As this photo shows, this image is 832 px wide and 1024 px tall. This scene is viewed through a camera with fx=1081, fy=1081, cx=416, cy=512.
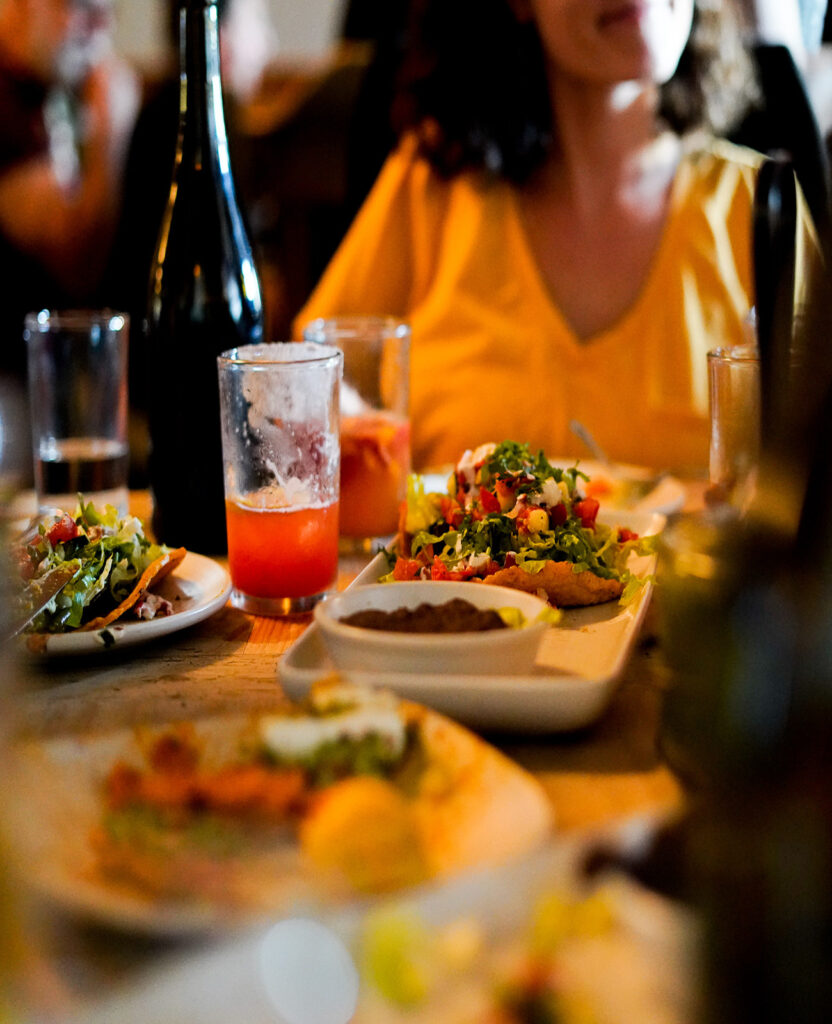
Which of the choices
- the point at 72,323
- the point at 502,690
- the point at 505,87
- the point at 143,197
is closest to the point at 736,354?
the point at 502,690

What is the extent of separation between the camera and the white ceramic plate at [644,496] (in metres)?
1.54

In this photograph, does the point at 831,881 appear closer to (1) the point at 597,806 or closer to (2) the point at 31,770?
(1) the point at 597,806

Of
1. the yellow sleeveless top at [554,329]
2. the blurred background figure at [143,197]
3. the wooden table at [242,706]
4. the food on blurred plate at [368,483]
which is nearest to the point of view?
the wooden table at [242,706]

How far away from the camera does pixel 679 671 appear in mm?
769

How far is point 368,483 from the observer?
4.89 feet

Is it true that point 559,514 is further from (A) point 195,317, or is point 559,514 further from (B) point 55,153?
(B) point 55,153

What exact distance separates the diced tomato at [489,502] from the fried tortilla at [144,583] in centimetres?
35

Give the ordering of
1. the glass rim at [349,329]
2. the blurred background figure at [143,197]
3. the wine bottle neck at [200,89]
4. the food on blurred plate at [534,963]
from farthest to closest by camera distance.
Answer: the blurred background figure at [143,197]
the glass rim at [349,329]
the wine bottle neck at [200,89]
the food on blurred plate at [534,963]

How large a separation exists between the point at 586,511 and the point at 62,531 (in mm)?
598

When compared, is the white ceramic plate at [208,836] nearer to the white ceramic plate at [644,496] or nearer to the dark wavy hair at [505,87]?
the white ceramic plate at [644,496]

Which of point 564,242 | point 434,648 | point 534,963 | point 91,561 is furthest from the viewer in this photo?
point 564,242

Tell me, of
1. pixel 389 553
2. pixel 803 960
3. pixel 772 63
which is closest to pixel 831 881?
pixel 803 960

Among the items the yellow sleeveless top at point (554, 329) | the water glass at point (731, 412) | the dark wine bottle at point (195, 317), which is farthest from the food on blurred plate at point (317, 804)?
the yellow sleeveless top at point (554, 329)

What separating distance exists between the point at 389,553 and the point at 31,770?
0.69 m
